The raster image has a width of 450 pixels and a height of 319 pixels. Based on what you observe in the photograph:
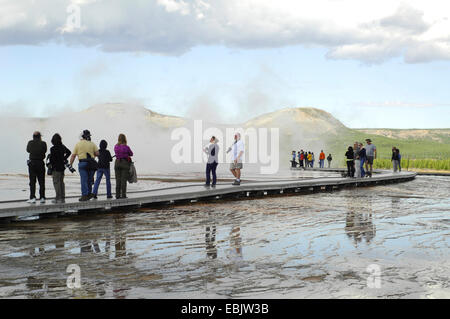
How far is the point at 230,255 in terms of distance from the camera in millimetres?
8922

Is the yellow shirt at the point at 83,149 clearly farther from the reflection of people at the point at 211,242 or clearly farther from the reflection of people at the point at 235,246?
the reflection of people at the point at 235,246

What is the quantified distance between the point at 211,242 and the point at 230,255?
1313 millimetres

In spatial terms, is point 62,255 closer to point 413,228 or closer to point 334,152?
point 413,228

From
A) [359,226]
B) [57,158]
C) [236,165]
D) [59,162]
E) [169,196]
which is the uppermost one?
[57,158]

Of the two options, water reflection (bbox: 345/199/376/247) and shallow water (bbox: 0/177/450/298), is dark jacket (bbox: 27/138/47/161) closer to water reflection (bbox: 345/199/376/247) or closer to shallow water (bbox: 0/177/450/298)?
shallow water (bbox: 0/177/450/298)

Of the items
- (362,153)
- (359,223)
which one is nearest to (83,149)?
(359,223)

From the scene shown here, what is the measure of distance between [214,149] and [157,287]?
1342 centimetres

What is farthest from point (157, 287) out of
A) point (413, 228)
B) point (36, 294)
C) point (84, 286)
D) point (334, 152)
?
point (334, 152)

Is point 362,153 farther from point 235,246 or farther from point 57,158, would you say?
point 235,246

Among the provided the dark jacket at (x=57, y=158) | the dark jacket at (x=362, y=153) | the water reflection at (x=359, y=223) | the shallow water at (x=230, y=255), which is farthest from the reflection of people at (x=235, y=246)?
the dark jacket at (x=362, y=153)

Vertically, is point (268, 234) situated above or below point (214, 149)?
below

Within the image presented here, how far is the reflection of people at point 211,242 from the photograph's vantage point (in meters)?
9.00

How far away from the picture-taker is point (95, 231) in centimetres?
1163

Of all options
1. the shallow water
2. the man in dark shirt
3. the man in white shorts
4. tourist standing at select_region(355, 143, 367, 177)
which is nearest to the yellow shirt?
the man in dark shirt
